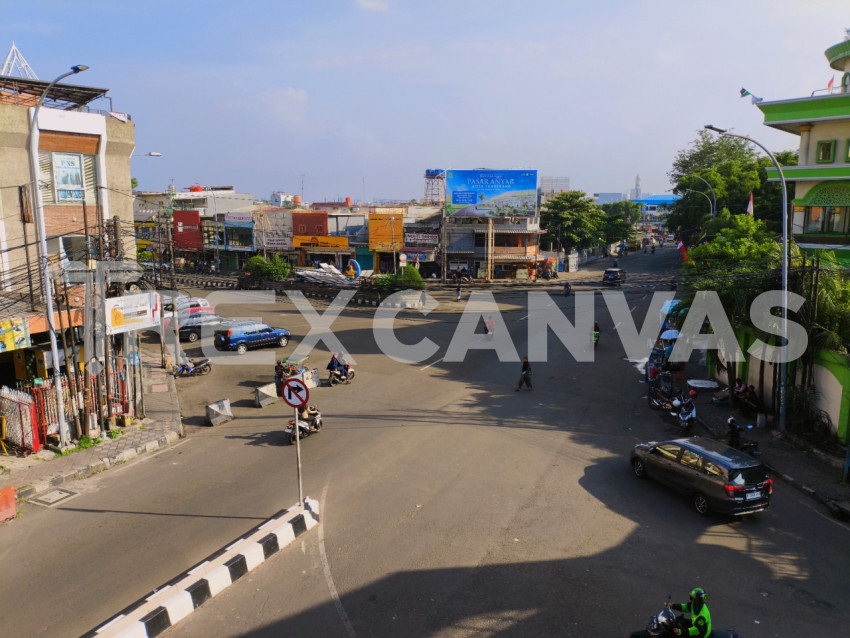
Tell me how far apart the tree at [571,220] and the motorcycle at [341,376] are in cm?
4845

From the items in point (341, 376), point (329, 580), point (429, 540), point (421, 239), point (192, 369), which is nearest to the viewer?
point (329, 580)

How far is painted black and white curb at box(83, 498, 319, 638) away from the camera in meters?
7.37

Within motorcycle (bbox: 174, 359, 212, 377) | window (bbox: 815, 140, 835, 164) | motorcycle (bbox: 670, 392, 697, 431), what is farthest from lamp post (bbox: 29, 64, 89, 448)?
window (bbox: 815, 140, 835, 164)

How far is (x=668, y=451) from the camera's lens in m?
12.2

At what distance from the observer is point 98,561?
9258mm

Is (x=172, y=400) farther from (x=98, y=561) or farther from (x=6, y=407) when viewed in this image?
(x=98, y=561)

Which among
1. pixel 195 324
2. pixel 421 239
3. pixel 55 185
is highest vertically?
pixel 55 185

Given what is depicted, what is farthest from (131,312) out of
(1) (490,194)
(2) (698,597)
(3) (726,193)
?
(3) (726,193)

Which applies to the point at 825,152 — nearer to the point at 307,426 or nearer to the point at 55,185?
the point at 307,426

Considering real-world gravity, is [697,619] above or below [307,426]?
above

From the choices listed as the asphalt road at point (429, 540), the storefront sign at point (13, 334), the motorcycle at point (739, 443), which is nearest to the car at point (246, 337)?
the asphalt road at point (429, 540)

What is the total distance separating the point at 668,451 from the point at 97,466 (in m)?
12.6

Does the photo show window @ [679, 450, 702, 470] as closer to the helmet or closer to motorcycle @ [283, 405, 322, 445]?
the helmet

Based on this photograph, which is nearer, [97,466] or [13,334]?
[97,466]
